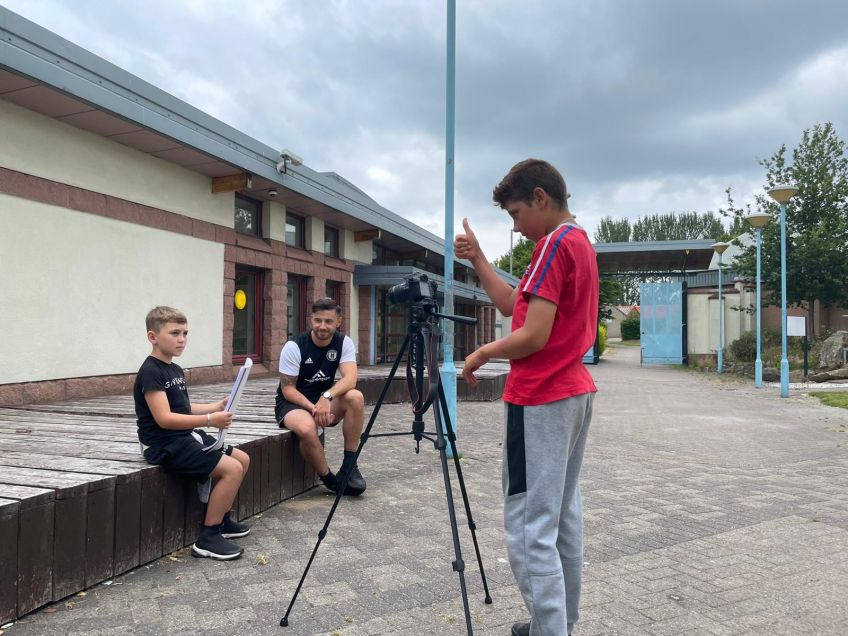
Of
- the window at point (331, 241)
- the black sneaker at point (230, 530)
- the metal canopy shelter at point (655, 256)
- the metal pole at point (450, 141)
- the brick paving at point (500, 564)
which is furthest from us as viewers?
the metal canopy shelter at point (655, 256)

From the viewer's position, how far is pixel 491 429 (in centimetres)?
897

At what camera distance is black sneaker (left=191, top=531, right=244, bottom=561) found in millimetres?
3609

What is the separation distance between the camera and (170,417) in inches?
136

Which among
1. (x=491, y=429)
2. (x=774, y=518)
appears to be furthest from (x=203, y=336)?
(x=774, y=518)

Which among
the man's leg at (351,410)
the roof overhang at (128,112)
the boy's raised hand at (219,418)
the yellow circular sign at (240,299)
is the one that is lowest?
the man's leg at (351,410)

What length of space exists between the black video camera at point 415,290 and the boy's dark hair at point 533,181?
0.74 metres

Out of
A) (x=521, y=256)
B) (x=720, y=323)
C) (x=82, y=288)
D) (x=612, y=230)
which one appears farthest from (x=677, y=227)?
(x=82, y=288)

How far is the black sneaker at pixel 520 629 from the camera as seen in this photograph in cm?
262

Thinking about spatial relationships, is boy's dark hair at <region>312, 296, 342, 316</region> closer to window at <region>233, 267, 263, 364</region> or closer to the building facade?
the building facade

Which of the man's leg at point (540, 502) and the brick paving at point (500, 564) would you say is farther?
the brick paving at point (500, 564)

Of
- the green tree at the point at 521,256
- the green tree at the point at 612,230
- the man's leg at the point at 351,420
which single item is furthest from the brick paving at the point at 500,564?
the green tree at the point at 612,230

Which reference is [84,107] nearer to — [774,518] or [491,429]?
[491,429]

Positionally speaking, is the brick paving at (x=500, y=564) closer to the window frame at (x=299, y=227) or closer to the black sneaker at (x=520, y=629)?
the black sneaker at (x=520, y=629)

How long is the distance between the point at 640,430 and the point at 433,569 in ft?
20.9
